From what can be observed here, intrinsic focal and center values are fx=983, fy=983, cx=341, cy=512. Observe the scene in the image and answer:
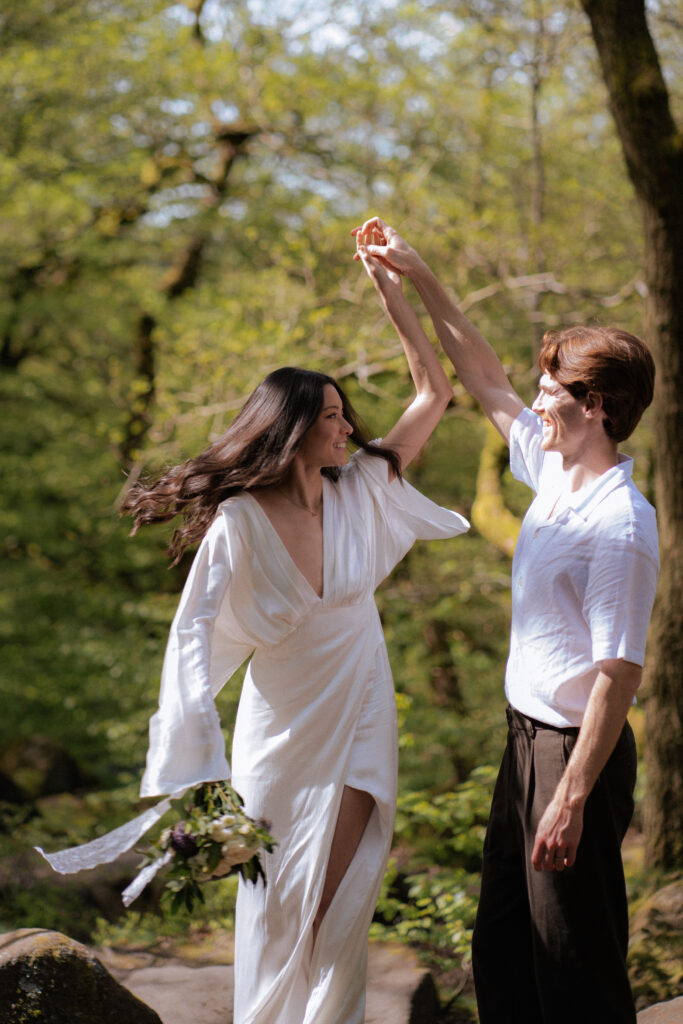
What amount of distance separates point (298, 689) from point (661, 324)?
2.51 m

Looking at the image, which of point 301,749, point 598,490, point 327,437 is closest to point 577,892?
point 301,749

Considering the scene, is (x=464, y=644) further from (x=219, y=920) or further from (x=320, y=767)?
(x=320, y=767)

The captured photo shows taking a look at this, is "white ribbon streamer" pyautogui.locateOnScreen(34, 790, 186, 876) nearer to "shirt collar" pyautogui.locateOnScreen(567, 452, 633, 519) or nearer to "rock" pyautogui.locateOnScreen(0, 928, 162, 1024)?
"rock" pyautogui.locateOnScreen(0, 928, 162, 1024)

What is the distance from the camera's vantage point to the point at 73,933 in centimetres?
528

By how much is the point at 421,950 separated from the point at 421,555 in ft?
12.6

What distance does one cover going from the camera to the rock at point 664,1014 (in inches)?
109

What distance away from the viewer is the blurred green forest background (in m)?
6.51

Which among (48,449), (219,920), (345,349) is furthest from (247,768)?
(48,449)

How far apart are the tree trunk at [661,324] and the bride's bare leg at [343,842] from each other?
6.55 ft

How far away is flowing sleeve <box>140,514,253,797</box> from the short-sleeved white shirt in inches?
28.6

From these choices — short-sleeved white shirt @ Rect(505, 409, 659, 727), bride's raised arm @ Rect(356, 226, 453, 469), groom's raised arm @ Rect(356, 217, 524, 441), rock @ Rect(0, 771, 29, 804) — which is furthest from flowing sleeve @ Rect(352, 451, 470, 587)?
rock @ Rect(0, 771, 29, 804)

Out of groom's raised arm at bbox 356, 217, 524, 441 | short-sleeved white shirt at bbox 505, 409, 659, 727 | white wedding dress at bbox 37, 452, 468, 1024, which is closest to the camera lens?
short-sleeved white shirt at bbox 505, 409, 659, 727

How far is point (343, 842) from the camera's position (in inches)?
104

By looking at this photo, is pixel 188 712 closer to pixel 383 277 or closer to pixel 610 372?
pixel 610 372
